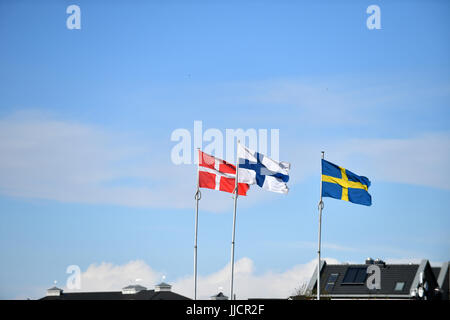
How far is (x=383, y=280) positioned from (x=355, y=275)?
3008 millimetres

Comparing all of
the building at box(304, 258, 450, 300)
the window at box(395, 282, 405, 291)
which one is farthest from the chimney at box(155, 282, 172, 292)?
the window at box(395, 282, 405, 291)

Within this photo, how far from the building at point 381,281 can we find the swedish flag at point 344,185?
86.2ft

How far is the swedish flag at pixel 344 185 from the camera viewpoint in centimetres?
4731

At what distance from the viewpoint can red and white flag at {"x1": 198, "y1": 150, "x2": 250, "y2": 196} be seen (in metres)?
48.9

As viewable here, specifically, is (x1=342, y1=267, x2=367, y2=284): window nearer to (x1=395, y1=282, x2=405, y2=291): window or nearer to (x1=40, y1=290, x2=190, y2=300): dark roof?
(x1=395, y1=282, x2=405, y2=291): window

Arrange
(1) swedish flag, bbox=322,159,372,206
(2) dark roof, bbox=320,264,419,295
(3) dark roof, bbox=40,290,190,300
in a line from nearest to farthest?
(1) swedish flag, bbox=322,159,372,206, (2) dark roof, bbox=320,264,419,295, (3) dark roof, bbox=40,290,190,300

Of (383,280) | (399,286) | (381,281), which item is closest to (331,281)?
(381,281)

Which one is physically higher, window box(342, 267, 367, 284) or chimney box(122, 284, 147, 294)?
window box(342, 267, 367, 284)

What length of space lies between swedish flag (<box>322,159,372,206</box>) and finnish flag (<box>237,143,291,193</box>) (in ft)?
9.36

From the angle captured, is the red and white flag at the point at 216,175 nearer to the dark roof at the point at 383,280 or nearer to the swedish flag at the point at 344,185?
the swedish flag at the point at 344,185

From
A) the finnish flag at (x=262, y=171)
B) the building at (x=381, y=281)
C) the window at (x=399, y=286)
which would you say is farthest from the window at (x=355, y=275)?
the finnish flag at (x=262, y=171)
